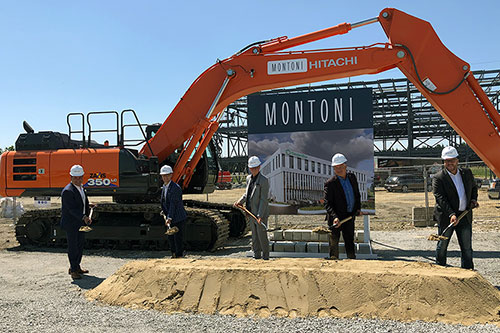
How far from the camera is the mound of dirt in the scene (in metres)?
4.93

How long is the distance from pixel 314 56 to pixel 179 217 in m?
4.07

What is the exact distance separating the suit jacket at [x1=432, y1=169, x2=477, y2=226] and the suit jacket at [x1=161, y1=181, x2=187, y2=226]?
13.9ft

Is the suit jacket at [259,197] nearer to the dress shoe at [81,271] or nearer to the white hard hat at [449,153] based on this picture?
the white hard hat at [449,153]

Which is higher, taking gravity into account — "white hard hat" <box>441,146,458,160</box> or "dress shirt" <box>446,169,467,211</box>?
"white hard hat" <box>441,146,458,160</box>

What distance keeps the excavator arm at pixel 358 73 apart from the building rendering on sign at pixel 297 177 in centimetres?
158

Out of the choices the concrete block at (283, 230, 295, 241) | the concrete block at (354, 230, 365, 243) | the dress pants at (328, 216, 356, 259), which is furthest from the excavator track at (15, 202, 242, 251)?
the dress pants at (328, 216, 356, 259)

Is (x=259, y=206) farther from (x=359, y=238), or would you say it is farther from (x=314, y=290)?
(x=359, y=238)

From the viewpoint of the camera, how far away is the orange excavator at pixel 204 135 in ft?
27.6

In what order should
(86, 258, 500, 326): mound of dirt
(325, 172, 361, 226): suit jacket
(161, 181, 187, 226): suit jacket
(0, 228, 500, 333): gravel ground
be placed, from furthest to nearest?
1. (161, 181, 187, 226): suit jacket
2. (325, 172, 361, 226): suit jacket
3. (86, 258, 500, 326): mound of dirt
4. (0, 228, 500, 333): gravel ground

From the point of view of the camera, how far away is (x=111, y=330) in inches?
186

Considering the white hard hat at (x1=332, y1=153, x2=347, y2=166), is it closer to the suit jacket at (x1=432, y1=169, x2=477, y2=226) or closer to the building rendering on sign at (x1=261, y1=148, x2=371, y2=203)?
the suit jacket at (x1=432, y1=169, x2=477, y2=226)

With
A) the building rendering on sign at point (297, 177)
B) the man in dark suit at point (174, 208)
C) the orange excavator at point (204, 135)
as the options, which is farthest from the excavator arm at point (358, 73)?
the man in dark suit at point (174, 208)

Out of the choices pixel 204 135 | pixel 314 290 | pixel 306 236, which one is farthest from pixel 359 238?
pixel 314 290

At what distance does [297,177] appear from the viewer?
31.1 ft
